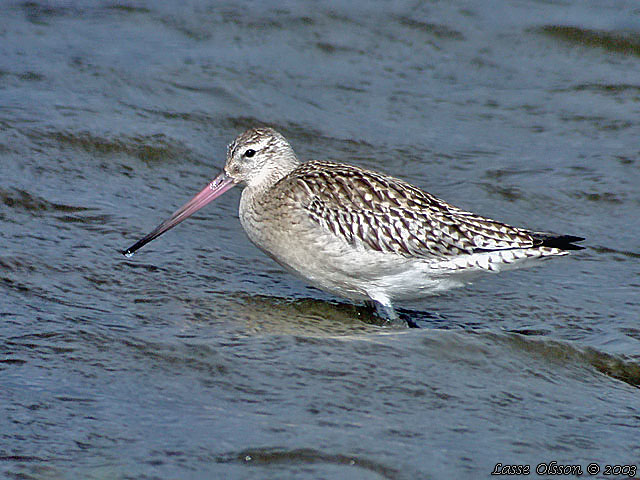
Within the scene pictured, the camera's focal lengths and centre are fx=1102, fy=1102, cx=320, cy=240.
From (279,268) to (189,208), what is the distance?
0.88 metres

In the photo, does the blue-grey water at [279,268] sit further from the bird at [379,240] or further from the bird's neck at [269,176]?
the bird's neck at [269,176]

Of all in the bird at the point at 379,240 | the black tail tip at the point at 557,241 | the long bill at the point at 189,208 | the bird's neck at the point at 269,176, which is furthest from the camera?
the bird's neck at the point at 269,176

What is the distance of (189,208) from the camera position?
325 inches

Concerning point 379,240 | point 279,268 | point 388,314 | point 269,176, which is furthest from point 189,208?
point 388,314

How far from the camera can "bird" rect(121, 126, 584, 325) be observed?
7.59 meters

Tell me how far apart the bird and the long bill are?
1.70 ft

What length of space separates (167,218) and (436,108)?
12.9 feet

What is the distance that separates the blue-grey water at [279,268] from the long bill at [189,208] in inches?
7.2

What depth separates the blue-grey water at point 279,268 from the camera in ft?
18.3

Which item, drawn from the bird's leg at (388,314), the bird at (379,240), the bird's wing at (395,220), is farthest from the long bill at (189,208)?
the bird's leg at (388,314)

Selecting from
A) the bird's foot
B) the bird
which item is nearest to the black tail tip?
the bird

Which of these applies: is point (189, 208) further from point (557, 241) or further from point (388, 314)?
point (557, 241)

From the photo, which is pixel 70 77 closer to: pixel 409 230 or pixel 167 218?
pixel 167 218

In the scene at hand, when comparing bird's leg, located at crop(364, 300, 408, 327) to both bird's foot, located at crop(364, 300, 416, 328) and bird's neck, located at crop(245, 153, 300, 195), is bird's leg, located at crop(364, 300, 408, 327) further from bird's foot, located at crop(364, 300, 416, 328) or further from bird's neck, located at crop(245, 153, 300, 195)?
bird's neck, located at crop(245, 153, 300, 195)
